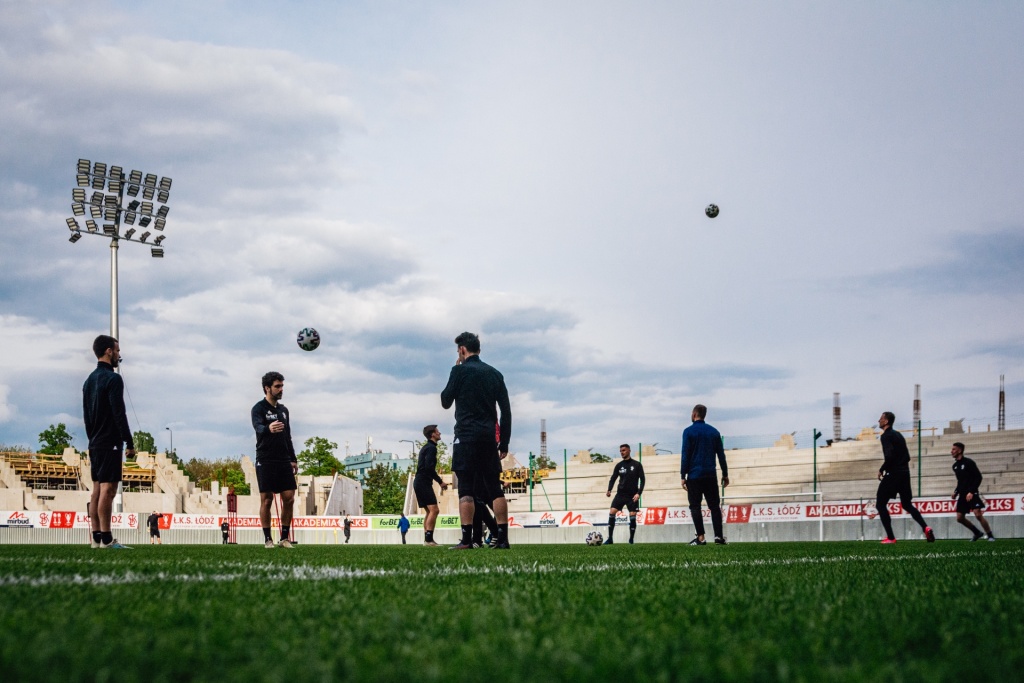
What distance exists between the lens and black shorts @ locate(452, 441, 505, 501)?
31.9 ft

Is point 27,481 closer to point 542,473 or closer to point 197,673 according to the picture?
point 542,473

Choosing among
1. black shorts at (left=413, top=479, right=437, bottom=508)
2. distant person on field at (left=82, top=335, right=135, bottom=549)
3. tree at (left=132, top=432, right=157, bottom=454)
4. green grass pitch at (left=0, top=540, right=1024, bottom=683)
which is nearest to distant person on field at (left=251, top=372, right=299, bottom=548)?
distant person on field at (left=82, top=335, right=135, bottom=549)

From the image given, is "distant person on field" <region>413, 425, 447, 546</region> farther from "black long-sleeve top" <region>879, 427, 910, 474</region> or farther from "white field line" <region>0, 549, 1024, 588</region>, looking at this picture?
"white field line" <region>0, 549, 1024, 588</region>

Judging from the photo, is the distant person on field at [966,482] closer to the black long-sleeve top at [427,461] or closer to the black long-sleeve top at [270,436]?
the black long-sleeve top at [427,461]

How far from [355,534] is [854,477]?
1998cm

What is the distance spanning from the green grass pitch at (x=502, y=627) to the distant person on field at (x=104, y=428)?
4293 mm

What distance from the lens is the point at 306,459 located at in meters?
78.4

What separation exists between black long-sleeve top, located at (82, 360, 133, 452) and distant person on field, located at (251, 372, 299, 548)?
1737 millimetres

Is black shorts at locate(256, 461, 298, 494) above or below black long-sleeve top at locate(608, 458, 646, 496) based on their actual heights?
above

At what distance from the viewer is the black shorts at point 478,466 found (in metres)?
9.73

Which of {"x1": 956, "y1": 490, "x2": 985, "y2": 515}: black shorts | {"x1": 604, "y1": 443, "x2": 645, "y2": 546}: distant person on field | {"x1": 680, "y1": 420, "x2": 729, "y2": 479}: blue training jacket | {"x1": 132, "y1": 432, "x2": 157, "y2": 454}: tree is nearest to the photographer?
{"x1": 680, "y1": 420, "x2": 729, "y2": 479}: blue training jacket

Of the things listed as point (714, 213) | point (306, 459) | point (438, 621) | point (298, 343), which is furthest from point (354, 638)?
point (306, 459)

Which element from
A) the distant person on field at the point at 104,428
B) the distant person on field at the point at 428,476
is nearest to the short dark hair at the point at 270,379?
the distant person on field at the point at 104,428

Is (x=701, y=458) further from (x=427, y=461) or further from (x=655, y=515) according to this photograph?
(x=655, y=515)
